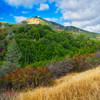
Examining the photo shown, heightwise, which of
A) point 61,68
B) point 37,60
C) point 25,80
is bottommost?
point 37,60

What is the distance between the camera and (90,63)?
1576 cm

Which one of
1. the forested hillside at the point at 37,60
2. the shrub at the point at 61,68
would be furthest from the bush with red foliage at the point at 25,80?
the shrub at the point at 61,68

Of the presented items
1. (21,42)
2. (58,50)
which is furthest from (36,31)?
(58,50)

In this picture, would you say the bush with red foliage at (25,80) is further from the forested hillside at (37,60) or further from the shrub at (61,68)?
the shrub at (61,68)

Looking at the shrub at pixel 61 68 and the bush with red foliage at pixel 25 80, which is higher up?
the bush with red foliage at pixel 25 80

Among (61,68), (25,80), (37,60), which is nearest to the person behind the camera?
(25,80)

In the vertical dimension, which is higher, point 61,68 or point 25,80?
point 25,80

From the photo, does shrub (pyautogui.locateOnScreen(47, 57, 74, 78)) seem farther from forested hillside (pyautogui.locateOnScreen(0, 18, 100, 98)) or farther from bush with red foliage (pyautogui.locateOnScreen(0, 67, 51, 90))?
bush with red foliage (pyautogui.locateOnScreen(0, 67, 51, 90))

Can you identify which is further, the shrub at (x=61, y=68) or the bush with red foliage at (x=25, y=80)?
the shrub at (x=61, y=68)

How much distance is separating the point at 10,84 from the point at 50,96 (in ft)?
22.3

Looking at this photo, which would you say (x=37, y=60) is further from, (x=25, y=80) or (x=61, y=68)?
(x=25, y=80)

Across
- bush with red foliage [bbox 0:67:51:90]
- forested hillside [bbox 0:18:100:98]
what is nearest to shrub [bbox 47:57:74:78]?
forested hillside [bbox 0:18:100:98]

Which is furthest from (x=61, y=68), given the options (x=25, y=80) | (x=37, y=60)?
(x=37, y=60)

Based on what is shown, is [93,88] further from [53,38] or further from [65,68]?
[53,38]
